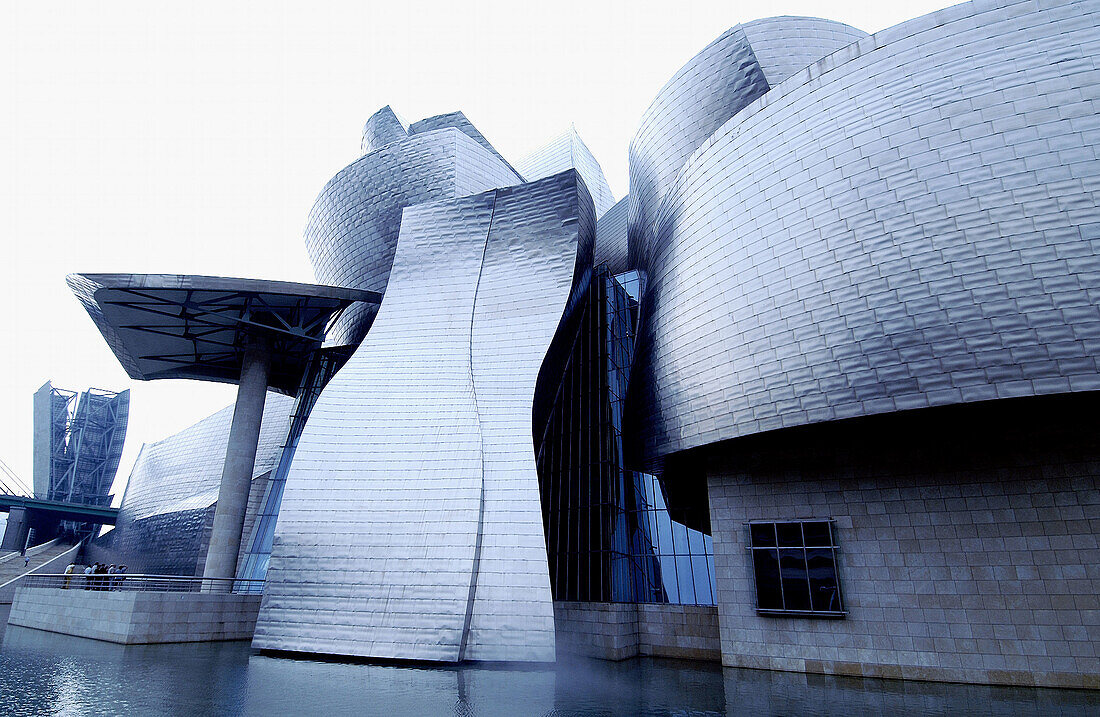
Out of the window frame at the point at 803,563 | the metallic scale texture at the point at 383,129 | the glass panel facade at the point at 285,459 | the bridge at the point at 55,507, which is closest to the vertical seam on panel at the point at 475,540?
the window frame at the point at 803,563

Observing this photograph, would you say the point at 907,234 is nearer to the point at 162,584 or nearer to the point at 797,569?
the point at 797,569

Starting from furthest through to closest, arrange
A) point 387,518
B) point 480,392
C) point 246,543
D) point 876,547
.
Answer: point 246,543 < point 480,392 < point 387,518 < point 876,547

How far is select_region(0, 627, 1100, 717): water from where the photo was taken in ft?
23.2

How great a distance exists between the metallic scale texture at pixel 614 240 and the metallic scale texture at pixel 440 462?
511 centimetres

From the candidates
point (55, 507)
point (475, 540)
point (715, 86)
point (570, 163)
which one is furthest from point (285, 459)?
point (55, 507)

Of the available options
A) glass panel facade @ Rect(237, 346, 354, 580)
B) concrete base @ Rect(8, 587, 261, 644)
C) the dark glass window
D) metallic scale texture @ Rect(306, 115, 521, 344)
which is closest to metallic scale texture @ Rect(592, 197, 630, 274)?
metallic scale texture @ Rect(306, 115, 521, 344)

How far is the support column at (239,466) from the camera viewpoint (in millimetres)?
19453

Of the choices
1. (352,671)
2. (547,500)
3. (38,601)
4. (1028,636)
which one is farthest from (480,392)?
(38,601)

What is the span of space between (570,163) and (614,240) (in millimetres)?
5425

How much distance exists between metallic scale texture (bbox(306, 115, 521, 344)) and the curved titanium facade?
6.88m

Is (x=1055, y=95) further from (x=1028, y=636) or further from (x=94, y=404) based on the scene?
(x=94, y=404)

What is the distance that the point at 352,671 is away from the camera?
10516 mm

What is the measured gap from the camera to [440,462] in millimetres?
14453

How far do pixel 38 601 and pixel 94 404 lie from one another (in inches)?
1418
